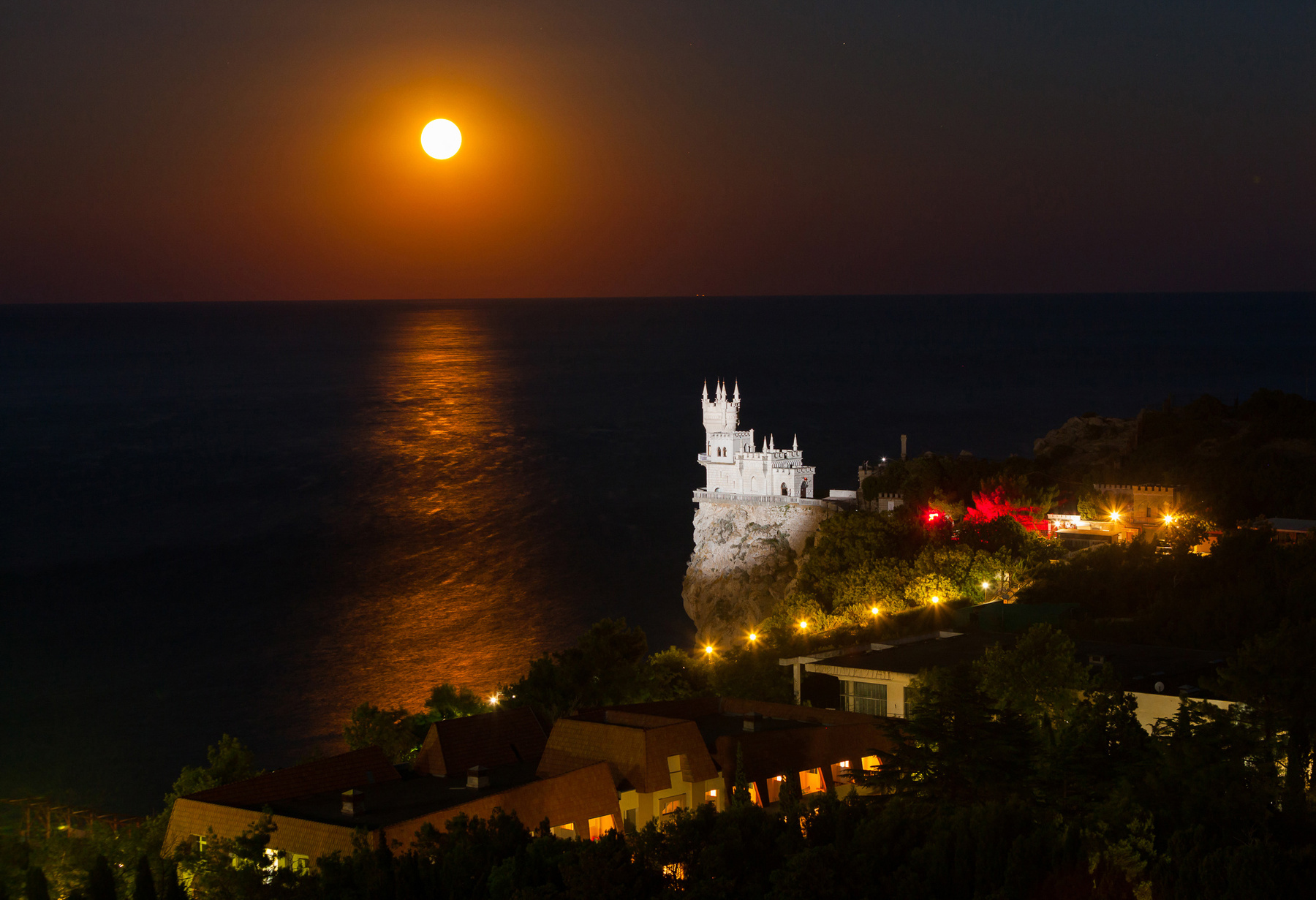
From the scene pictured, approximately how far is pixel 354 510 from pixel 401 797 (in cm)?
6603

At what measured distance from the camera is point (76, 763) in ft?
146

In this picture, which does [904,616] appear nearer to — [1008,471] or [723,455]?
[1008,471]

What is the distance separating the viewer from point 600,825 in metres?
22.5

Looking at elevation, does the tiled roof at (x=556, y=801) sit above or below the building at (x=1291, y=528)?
below

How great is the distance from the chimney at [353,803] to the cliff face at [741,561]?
34849 mm

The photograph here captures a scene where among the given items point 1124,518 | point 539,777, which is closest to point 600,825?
point 539,777

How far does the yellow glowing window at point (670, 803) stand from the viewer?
905 inches

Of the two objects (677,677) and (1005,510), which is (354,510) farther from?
(677,677)

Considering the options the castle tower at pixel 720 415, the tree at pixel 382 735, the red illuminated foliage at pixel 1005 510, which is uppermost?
the castle tower at pixel 720 415

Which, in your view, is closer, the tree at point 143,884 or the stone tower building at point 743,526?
the tree at point 143,884

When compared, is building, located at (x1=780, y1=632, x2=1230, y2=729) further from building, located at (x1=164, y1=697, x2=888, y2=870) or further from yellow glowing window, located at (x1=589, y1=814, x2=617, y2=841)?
yellow glowing window, located at (x1=589, y1=814, x2=617, y2=841)

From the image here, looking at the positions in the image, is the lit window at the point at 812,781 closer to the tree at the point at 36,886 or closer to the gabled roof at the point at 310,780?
the gabled roof at the point at 310,780

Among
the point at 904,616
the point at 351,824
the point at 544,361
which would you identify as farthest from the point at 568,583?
the point at 544,361

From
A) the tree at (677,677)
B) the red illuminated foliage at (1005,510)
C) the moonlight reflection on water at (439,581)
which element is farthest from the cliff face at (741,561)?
the tree at (677,677)
